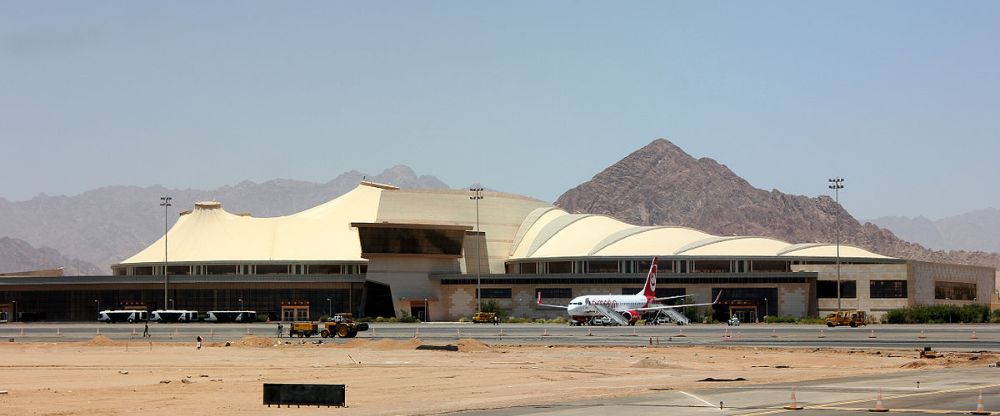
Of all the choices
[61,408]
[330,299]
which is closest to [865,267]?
[330,299]

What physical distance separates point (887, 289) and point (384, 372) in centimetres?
9636

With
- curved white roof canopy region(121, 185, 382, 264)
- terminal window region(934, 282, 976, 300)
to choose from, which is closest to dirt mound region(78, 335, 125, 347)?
curved white roof canopy region(121, 185, 382, 264)

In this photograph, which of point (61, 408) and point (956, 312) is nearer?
point (61, 408)

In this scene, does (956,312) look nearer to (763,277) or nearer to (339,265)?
(763,277)

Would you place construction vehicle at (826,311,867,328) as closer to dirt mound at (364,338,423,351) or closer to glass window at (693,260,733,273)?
glass window at (693,260,733,273)

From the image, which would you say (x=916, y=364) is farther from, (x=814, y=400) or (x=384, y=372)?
(x=384, y=372)

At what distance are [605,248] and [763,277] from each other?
21577 mm

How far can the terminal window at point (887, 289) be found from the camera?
5472 inches

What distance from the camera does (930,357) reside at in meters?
59.9

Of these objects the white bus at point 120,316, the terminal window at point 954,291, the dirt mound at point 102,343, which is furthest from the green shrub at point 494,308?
the dirt mound at point 102,343

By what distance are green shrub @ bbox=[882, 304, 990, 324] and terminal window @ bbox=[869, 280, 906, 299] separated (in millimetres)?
11003

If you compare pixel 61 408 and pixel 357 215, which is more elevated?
pixel 357 215

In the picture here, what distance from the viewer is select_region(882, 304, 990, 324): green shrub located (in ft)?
408

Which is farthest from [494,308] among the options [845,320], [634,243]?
[845,320]
